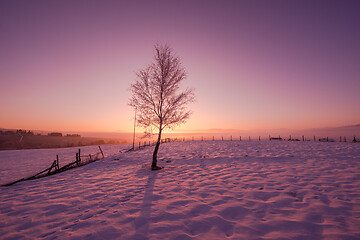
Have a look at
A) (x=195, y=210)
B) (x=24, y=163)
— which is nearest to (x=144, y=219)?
(x=195, y=210)

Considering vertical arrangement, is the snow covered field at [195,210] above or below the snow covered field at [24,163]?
above

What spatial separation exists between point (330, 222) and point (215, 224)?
9.05 feet

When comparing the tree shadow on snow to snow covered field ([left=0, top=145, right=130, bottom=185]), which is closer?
the tree shadow on snow

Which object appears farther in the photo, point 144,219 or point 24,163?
point 24,163

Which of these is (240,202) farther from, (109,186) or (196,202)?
(109,186)

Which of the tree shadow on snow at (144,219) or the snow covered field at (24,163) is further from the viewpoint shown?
the snow covered field at (24,163)

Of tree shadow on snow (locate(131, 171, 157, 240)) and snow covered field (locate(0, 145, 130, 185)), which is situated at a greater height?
tree shadow on snow (locate(131, 171, 157, 240))

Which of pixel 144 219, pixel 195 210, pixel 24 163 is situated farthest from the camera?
pixel 24 163

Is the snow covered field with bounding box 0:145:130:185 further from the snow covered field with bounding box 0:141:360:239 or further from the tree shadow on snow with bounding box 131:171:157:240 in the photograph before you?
the tree shadow on snow with bounding box 131:171:157:240

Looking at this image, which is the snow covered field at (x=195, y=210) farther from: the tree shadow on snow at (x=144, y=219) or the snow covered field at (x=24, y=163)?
the snow covered field at (x=24, y=163)

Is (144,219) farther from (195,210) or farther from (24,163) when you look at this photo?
(24,163)

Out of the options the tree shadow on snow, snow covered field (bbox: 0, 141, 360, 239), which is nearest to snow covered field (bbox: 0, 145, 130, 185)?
snow covered field (bbox: 0, 141, 360, 239)

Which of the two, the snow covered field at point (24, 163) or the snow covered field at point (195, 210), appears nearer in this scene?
the snow covered field at point (195, 210)

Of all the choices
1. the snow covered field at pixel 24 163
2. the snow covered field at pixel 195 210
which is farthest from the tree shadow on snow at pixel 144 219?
the snow covered field at pixel 24 163
